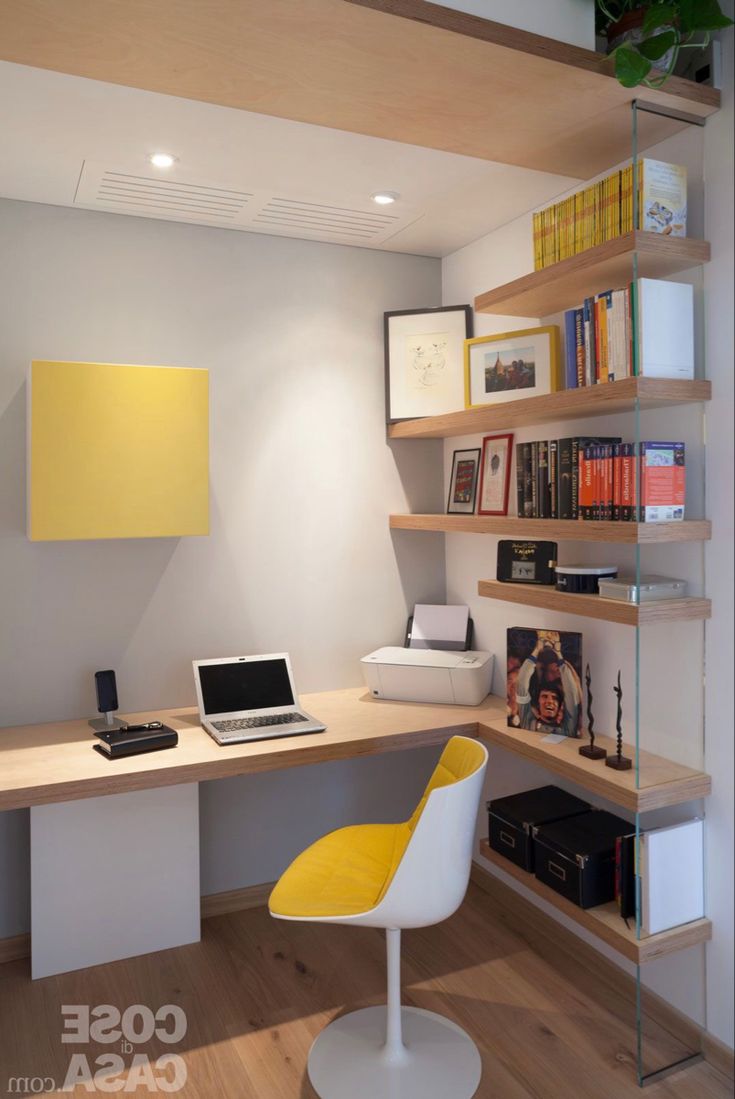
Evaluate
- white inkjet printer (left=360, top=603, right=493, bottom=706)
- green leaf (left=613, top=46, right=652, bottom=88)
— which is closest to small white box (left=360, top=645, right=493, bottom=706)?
white inkjet printer (left=360, top=603, right=493, bottom=706)

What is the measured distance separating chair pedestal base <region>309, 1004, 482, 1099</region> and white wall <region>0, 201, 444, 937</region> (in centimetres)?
91

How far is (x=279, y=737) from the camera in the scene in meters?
2.53

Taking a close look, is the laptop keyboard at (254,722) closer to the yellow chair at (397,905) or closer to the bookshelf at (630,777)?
the yellow chair at (397,905)

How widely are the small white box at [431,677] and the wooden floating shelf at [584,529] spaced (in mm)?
480

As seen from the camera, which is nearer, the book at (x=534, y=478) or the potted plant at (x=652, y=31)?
the potted plant at (x=652, y=31)

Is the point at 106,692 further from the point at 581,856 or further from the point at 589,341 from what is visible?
the point at 589,341

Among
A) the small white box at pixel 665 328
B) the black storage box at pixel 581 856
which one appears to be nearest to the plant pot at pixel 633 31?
the small white box at pixel 665 328

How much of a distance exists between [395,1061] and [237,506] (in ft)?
5.88

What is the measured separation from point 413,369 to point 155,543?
1164mm

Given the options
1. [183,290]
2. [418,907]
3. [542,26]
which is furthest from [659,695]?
[183,290]

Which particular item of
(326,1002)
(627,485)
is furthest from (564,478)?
(326,1002)

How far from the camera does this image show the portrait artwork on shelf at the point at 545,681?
2.47 metres

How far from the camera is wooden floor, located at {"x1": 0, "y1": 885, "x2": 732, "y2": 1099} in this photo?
2.09 m

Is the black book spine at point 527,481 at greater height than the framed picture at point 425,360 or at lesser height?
lesser
